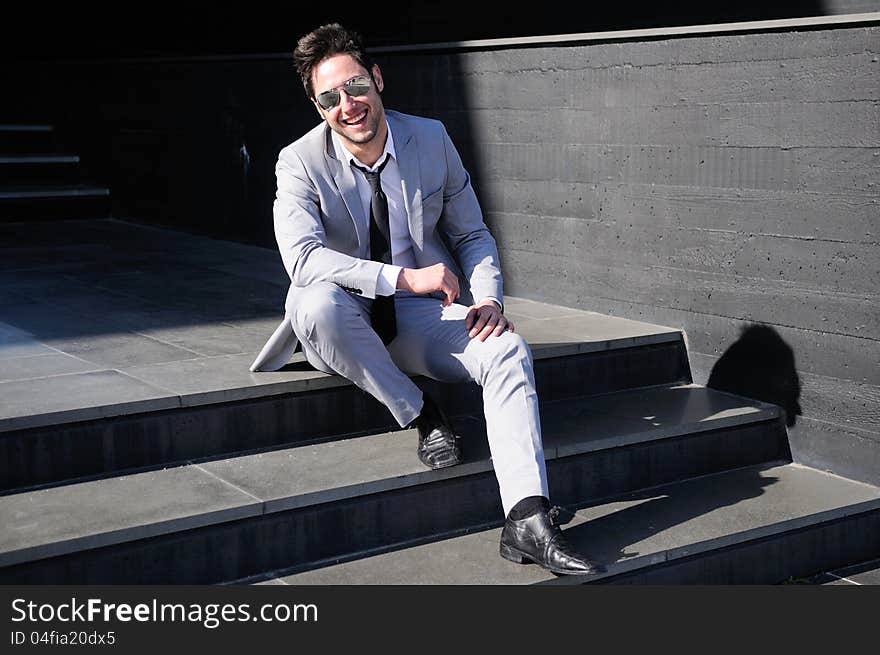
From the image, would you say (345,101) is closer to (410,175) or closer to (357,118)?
(357,118)

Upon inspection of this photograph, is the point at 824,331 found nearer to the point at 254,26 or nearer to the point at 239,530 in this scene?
the point at 239,530

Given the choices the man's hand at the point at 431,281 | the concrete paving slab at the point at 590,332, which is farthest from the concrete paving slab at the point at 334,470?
the concrete paving slab at the point at 590,332

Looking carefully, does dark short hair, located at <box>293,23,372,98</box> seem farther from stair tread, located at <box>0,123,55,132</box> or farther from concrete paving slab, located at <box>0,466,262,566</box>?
stair tread, located at <box>0,123,55,132</box>

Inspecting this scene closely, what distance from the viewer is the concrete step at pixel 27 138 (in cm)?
821

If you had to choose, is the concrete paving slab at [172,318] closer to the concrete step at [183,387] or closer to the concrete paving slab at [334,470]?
the concrete step at [183,387]

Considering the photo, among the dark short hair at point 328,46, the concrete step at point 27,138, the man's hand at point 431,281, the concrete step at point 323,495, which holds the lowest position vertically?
the concrete step at point 323,495

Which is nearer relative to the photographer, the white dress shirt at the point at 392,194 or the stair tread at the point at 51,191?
the white dress shirt at the point at 392,194

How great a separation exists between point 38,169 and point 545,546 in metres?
5.96

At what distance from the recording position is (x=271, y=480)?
134 inches

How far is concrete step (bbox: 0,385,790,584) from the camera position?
299 centimetres

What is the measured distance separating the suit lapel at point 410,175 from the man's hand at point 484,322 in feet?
1.20

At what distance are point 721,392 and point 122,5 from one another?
5881 mm

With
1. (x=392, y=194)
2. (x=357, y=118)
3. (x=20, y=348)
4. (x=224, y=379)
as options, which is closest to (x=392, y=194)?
(x=392, y=194)

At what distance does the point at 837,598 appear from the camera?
3654 mm
